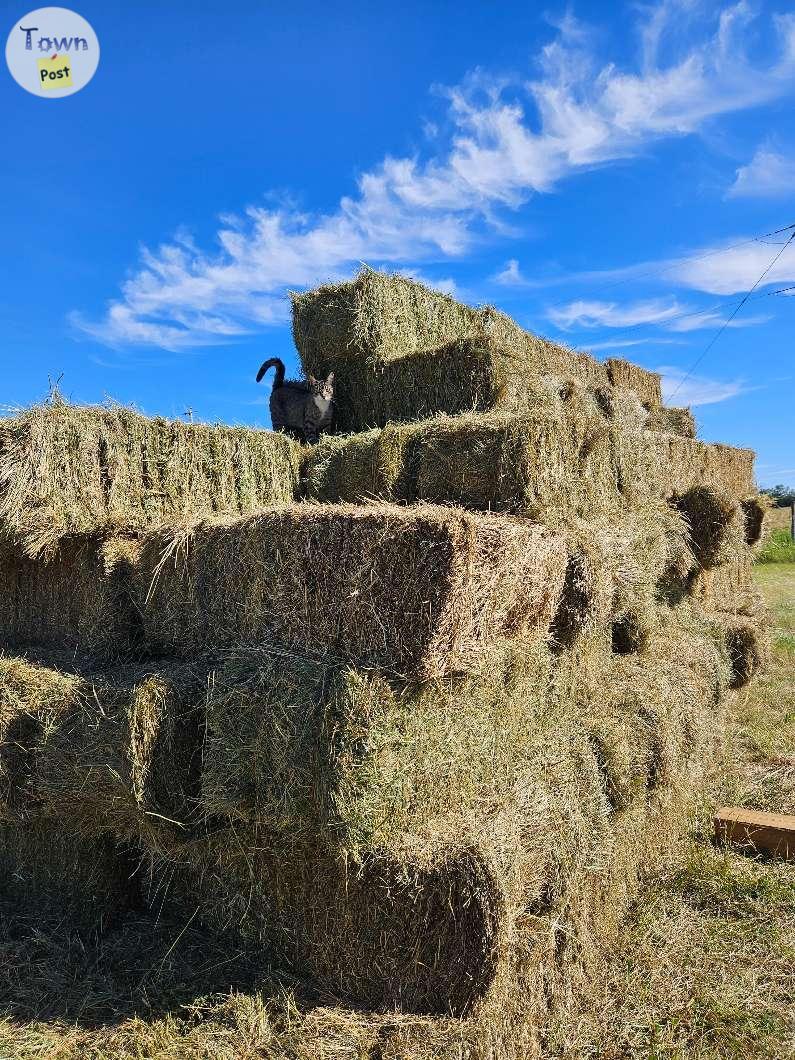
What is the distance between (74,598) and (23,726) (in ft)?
3.86

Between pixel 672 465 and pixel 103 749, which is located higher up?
pixel 672 465

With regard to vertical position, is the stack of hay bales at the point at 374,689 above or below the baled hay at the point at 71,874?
above

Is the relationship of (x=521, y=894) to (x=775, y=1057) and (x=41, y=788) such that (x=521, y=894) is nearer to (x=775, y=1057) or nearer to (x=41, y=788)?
(x=775, y=1057)

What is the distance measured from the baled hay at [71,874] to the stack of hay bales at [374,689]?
2 centimetres

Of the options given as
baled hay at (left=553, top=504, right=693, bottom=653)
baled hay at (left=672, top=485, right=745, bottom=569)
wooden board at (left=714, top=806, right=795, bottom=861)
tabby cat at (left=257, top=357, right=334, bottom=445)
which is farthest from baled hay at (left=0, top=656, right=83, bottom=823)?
baled hay at (left=672, top=485, right=745, bottom=569)

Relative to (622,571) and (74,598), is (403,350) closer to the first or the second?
(622,571)

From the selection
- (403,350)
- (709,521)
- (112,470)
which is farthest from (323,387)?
(709,521)

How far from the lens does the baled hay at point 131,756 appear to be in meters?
3.59

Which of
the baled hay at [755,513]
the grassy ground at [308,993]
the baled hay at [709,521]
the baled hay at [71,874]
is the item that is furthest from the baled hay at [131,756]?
the baled hay at [755,513]

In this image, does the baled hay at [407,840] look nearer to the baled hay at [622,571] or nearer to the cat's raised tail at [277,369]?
the baled hay at [622,571]

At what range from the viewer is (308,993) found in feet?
11.0

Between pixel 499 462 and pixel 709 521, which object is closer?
pixel 499 462

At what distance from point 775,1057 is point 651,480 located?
403 cm

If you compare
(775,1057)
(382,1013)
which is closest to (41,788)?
(382,1013)
